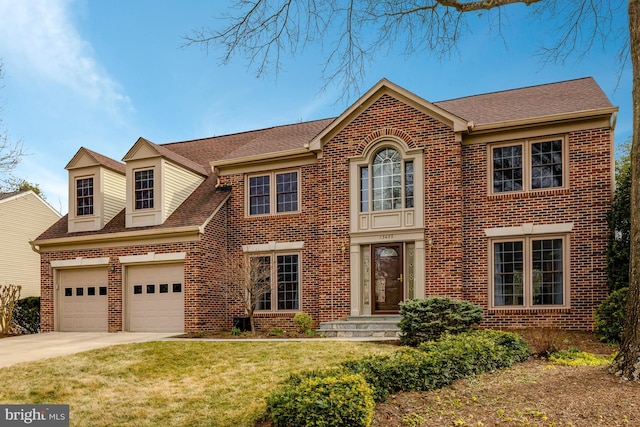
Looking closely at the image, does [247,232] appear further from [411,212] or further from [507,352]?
[507,352]

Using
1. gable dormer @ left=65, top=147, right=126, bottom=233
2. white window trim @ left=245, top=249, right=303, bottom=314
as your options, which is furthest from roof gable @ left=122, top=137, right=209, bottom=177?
white window trim @ left=245, top=249, right=303, bottom=314

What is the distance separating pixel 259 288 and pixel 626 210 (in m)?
10.2

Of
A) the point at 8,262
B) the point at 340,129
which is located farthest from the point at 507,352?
the point at 8,262

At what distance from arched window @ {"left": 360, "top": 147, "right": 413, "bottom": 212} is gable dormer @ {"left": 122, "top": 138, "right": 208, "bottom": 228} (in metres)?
6.60

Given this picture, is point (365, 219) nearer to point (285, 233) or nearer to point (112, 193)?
point (285, 233)

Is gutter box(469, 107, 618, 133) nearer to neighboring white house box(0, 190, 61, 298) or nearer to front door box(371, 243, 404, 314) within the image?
front door box(371, 243, 404, 314)

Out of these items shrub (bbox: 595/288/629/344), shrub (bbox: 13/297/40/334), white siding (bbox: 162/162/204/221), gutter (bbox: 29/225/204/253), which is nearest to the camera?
shrub (bbox: 595/288/629/344)

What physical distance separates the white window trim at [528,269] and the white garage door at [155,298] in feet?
30.3

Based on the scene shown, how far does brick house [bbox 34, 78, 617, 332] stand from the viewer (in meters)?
14.6

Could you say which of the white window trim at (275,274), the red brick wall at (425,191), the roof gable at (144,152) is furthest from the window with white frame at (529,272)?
A: the roof gable at (144,152)

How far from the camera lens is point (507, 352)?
8891mm

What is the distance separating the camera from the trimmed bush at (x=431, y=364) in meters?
7.01

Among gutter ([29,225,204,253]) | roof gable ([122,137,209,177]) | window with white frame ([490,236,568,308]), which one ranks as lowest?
window with white frame ([490,236,568,308])

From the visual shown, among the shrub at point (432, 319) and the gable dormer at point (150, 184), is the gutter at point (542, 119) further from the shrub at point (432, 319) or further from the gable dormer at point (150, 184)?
the gable dormer at point (150, 184)
